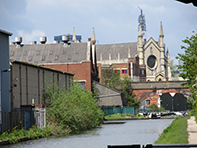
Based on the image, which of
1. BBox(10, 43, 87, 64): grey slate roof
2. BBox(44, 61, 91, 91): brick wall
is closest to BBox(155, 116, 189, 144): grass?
BBox(44, 61, 91, 91): brick wall

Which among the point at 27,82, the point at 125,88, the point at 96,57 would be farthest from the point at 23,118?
the point at 96,57

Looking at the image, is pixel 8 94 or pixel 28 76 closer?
pixel 8 94

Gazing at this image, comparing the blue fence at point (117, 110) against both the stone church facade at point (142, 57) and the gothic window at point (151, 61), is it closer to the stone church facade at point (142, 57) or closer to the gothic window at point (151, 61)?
the stone church facade at point (142, 57)

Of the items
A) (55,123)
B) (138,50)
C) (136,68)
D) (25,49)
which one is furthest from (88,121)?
(138,50)

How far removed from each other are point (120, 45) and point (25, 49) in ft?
272

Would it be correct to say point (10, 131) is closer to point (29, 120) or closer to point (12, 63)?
point (29, 120)

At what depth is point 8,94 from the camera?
2711 cm

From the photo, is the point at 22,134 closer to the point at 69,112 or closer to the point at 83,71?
the point at 69,112

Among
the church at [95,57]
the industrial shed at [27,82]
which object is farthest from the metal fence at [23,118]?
the church at [95,57]

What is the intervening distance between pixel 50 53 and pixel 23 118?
150 feet

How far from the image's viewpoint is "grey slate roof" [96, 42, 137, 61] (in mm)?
146800

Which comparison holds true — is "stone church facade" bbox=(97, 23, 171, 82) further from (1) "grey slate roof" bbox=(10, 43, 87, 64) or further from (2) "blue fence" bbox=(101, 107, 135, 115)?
(1) "grey slate roof" bbox=(10, 43, 87, 64)

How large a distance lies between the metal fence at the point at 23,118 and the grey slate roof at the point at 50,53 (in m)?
40.3

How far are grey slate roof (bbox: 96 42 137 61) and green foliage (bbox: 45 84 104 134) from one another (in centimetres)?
10811
